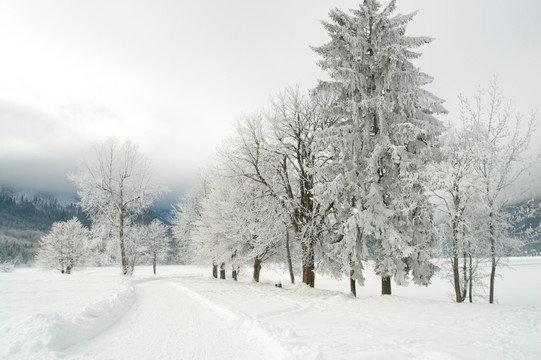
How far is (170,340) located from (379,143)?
9931mm

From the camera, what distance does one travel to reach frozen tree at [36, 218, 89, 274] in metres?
42.3

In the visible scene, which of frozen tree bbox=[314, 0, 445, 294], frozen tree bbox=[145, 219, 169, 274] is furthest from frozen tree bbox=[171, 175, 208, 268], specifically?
frozen tree bbox=[314, 0, 445, 294]

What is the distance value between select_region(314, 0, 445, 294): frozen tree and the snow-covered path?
21.8 ft

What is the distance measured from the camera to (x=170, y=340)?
5699mm

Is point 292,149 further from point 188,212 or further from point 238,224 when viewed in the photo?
point 188,212

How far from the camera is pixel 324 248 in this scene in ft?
49.7

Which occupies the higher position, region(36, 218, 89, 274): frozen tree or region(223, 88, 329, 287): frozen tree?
region(223, 88, 329, 287): frozen tree

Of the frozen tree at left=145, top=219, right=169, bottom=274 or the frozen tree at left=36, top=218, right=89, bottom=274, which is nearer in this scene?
the frozen tree at left=36, top=218, right=89, bottom=274

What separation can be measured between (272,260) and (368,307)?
16.1 m

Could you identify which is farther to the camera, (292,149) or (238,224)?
(238,224)

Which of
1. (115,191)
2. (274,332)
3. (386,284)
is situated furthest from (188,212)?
(274,332)

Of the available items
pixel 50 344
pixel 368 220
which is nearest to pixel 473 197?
pixel 368 220

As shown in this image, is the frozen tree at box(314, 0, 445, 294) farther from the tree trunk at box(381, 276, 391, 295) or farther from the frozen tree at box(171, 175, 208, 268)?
the frozen tree at box(171, 175, 208, 268)

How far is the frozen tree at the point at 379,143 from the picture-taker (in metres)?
11.2
